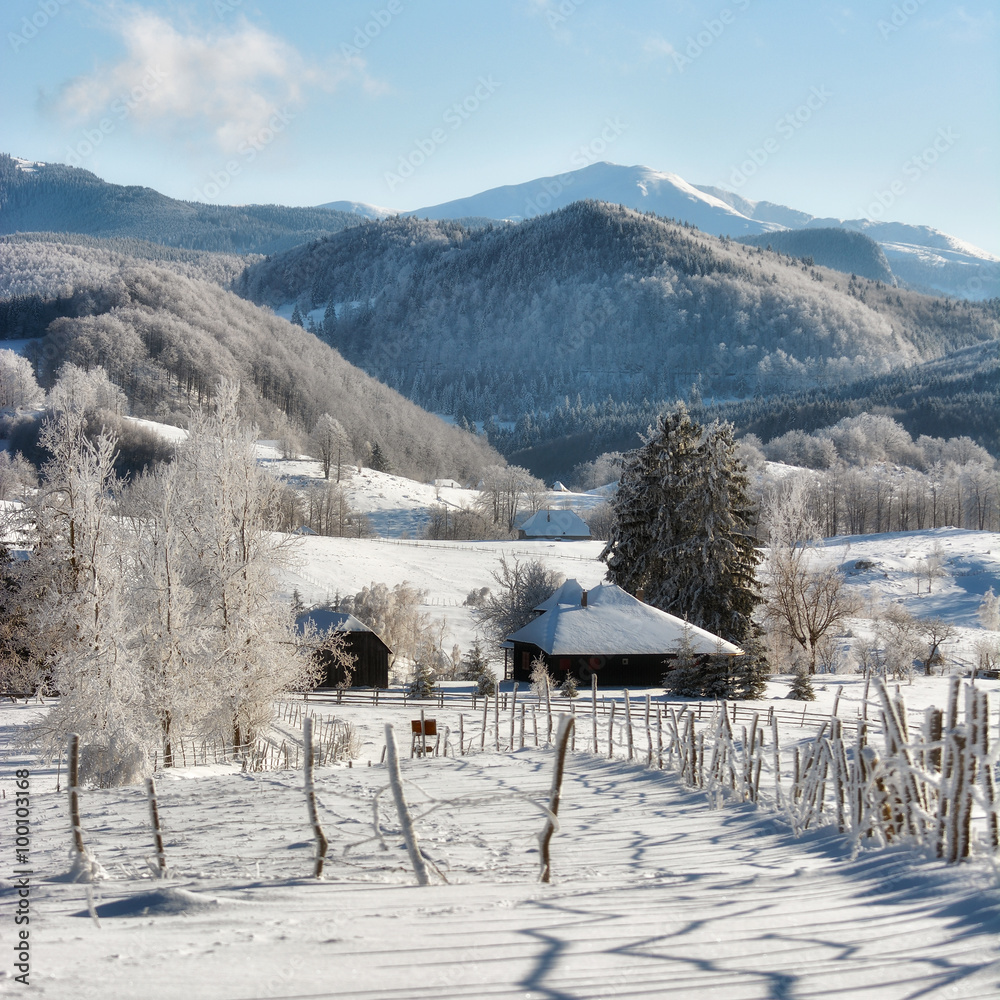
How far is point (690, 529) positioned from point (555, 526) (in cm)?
6031

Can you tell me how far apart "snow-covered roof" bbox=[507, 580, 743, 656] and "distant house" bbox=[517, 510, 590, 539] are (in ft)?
204

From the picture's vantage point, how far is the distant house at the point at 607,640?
36.5 metres

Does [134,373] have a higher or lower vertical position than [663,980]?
higher

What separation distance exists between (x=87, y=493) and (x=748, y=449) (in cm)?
12571

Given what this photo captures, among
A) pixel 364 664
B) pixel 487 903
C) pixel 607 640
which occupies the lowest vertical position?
pixel 364 664

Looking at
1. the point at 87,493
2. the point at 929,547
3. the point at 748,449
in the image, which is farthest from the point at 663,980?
the point at 748,449

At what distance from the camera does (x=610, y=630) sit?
37.3 meters

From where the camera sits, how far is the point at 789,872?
261 inches

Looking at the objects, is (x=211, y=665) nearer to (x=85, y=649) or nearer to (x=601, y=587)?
(x=85, y=649)

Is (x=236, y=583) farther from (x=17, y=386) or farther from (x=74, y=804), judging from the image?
(x=17, y=386)

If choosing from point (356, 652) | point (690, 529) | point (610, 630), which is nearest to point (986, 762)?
point (610, 630)

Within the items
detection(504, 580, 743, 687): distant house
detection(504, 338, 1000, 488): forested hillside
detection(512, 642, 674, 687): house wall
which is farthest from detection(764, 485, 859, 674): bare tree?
detection(504, 338, 1000, 488): forested hillside

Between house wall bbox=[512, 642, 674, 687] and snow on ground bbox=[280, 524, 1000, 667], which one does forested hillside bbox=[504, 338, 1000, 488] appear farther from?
house wall bbox=[512, 642, 674, 687]

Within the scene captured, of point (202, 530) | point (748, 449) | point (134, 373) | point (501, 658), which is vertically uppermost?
point (134, 373)
